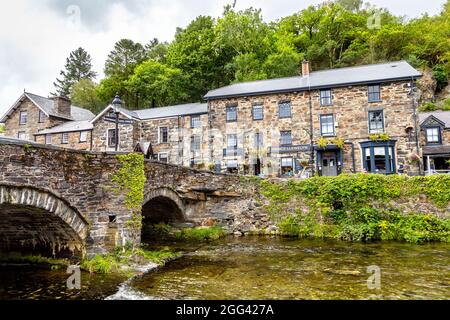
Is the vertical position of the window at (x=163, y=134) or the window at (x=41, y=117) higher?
the window at (x=41, y=117)

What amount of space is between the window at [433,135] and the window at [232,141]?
54.6 feet

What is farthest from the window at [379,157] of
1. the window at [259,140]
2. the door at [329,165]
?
the window at [259,140]

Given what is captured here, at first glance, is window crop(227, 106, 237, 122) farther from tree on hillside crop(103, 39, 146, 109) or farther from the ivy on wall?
tree on hillside crop(103, 39, 146, 109)

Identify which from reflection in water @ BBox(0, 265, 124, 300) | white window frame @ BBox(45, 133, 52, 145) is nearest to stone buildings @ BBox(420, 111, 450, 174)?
reflection in water @ BBox(0, 265, 124, 300)

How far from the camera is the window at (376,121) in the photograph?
945 inches

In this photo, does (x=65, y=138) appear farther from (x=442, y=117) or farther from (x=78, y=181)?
(x=442, y=117)

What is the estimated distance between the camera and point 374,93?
79.5 feet

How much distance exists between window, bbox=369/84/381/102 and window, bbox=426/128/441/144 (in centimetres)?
598

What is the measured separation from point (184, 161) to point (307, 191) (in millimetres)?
15713

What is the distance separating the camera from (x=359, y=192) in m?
16.2

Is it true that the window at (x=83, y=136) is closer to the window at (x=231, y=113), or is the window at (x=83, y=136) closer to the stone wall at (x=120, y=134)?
the stone wall at (x=120, y=134)

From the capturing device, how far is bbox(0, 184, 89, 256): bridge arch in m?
7.95
